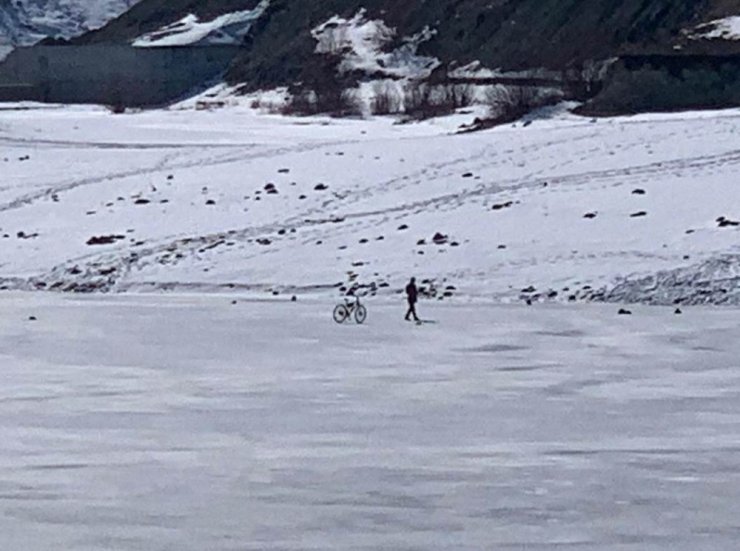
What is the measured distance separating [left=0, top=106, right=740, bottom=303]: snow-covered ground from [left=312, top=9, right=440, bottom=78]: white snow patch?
41.0 meters

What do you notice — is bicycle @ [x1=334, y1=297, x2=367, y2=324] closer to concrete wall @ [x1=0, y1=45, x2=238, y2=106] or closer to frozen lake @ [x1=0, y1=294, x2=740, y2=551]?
frozen lake @ [x1=0, y1=294, x2=740, y2=551]

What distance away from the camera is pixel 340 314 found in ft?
71.4

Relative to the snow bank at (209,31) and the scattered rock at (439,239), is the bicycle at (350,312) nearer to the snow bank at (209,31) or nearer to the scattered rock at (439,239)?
the scattered rock at (439,239)

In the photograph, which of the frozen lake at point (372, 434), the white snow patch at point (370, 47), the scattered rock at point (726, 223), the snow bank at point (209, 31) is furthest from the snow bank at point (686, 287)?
the snow bank at point (209, 31)

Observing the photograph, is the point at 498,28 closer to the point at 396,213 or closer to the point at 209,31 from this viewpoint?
the point at 209,31

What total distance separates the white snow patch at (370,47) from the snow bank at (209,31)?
22.6ft

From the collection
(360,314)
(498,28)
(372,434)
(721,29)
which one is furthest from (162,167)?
(498,28)

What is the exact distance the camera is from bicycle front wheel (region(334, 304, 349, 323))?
2159 centimetres

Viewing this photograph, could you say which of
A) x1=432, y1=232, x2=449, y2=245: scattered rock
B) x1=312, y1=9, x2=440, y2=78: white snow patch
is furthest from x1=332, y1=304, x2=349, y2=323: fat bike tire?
x1=312, y1=9, x2=440, y2=78: white snow patch

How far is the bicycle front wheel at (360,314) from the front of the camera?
21.5 meters

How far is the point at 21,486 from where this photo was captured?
1135 centimetres

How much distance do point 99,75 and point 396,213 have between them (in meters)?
57.5

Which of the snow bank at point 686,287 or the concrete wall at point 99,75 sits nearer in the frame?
the snow bank at point 686,287

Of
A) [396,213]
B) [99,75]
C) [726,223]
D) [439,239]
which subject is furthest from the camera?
[99,75]
